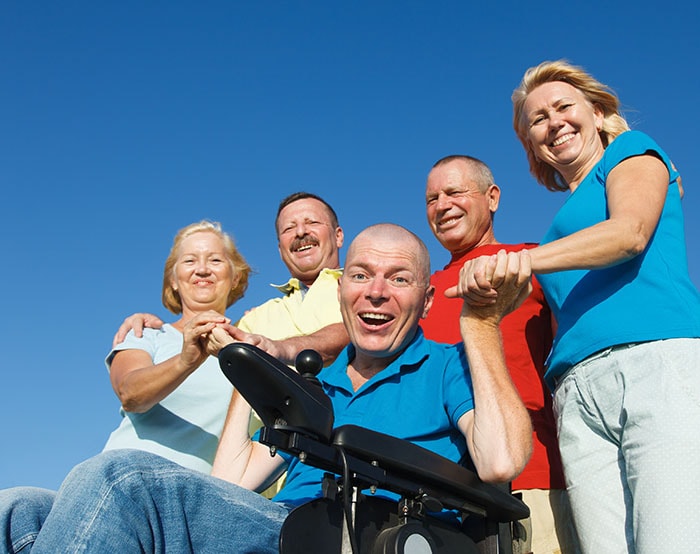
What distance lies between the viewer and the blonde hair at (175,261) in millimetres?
4219

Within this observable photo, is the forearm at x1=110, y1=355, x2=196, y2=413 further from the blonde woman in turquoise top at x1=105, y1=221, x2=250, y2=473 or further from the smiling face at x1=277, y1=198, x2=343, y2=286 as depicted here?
the smiling face at x1=277, y1=198, x2=343, y2=286

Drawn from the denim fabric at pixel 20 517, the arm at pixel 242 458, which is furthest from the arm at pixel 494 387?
the denim fabric at pixel 20 517

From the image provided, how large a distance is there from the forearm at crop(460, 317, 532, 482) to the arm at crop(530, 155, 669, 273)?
0.87 feet

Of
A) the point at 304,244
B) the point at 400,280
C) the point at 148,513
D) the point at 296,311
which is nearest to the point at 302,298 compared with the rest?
the point at 296,311

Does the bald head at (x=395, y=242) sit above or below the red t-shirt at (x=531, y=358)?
above

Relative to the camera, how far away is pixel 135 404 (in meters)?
3.37

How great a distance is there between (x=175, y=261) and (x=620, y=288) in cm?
237

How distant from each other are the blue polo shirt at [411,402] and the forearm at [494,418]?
0.13 metres

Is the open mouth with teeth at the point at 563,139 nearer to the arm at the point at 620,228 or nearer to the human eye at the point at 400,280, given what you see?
the arm at the point at 620,228

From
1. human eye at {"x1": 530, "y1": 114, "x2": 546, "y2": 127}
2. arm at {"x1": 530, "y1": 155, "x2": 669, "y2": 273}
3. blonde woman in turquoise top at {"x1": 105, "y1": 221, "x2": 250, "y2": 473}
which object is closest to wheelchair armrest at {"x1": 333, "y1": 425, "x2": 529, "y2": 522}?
arm at {"x1": 530, "y1": 155, "x2": 669, "y2": 273}

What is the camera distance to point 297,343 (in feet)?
10.7

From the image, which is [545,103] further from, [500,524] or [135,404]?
[135,404]

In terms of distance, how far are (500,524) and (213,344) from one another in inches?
51.7

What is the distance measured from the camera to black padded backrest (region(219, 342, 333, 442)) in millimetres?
1876
